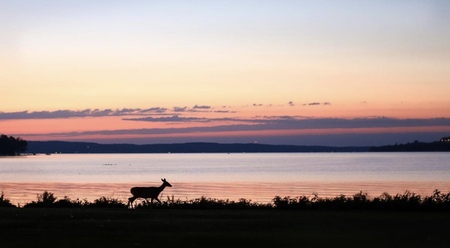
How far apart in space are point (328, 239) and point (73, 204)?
13483mm

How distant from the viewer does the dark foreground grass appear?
55.4ft

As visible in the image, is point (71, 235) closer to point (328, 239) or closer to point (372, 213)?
point (328, 239)

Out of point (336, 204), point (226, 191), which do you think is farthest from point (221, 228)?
point (226, 191)

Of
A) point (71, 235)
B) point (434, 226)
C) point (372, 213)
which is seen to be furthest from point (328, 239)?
point (372, 213)

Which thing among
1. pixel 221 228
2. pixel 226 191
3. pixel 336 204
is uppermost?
pixel 336 204

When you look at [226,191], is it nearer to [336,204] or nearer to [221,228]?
[336,204]

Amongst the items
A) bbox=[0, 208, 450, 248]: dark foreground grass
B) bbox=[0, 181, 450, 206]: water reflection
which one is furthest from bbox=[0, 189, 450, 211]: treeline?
bbox=[0, 181, 450, 206]: water reflection

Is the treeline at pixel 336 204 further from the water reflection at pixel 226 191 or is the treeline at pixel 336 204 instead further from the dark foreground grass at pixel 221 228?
the water reflection at pixel 226 191

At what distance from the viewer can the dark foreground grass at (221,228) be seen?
16.9 metres

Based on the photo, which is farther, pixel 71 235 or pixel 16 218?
pixel 16 218

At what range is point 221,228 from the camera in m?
19.9

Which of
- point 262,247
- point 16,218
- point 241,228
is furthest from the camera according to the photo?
point 16,218

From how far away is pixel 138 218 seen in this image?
22.9m

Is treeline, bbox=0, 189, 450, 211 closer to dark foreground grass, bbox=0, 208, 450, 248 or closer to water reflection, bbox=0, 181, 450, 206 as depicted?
dark foreground grass, bbox=0, 208, 450, 248
